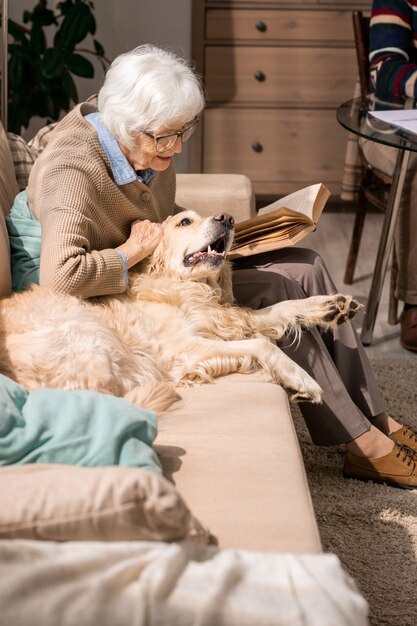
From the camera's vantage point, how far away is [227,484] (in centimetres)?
144

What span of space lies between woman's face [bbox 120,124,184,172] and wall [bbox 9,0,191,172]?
7.11 ft

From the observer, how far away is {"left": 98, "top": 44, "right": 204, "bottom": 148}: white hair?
2023mm

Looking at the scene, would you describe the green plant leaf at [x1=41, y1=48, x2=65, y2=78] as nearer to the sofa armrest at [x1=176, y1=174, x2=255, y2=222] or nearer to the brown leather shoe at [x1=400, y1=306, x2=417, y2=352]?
the sofa armrest at [x1=176, y1=174, x2=255, y2=222]

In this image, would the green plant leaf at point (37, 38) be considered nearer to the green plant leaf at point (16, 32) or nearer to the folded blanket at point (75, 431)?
the green plant leaf at point (16, 32)

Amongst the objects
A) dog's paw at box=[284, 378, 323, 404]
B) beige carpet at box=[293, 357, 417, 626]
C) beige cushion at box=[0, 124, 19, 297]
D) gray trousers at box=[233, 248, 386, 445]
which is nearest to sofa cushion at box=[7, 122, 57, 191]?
beige cushion at box=[0, 124, 19, 297]

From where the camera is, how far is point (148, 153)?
6.89 feet

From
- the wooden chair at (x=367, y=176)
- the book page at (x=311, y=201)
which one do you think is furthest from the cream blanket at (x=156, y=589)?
the wooden chair at (x=367, y=176)

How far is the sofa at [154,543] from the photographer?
38.4 inches

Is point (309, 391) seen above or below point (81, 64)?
below

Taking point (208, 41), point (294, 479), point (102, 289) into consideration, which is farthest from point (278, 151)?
point (294, 479)

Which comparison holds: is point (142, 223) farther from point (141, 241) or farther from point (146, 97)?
point (146, 97)

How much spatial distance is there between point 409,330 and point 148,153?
1392 millimetres

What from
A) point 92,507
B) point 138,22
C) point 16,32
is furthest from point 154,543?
point 138,22

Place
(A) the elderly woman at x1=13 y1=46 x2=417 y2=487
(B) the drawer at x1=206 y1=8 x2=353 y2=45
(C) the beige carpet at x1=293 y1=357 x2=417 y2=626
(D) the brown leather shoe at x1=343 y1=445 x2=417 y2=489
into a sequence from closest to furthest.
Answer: (C) the beige carpet at x1=293 y1=357 x2=417 y2=626, (A) the elderly woman at x1=13 y1=46 x2=417 y2=487, (D) the brown leather shoe at x1=343 y1=445 x2=417 y2=489, (B) the drawer at x1=206 y1=8 x2=353 y2=45
